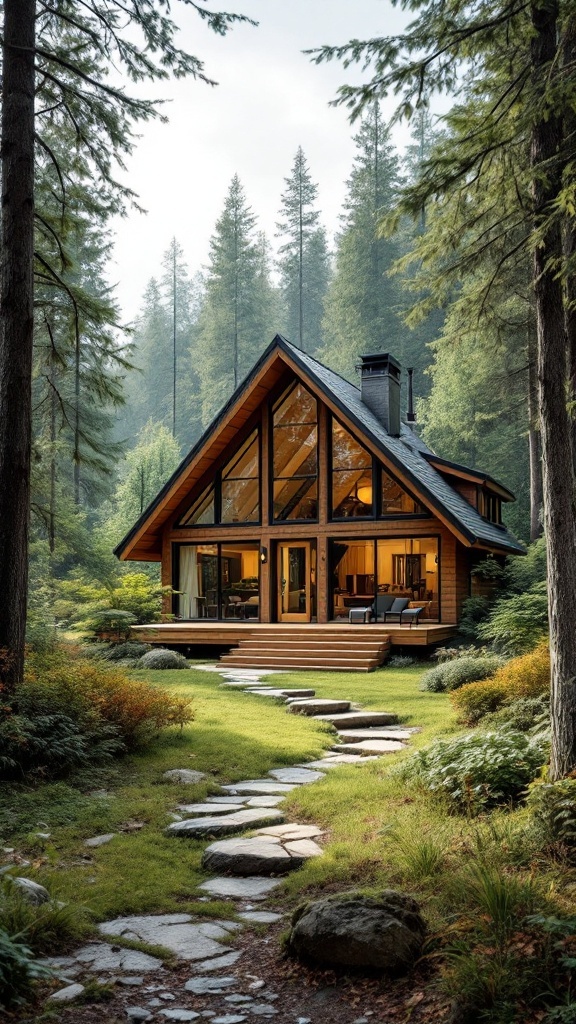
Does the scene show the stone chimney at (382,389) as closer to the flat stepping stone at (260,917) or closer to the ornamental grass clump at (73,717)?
the ornamental grass clump at (73,717)

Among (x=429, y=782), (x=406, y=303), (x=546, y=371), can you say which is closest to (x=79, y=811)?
(x=429, y=782)

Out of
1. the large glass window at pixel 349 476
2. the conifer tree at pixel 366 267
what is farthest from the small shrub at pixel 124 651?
the conifer tree at pixel 366 267

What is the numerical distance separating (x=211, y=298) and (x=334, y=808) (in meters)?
44.5

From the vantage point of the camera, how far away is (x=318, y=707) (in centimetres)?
993

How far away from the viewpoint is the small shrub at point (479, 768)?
525 cm

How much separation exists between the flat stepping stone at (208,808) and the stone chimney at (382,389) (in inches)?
593

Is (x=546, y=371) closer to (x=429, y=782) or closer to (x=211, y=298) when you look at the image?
(x=429, y=782)

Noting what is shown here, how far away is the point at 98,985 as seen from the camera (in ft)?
10.2

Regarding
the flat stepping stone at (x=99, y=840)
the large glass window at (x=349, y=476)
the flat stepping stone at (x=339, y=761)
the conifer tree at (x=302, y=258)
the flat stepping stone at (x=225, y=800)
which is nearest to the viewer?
the flat stepping stone at (x=99, y=840)

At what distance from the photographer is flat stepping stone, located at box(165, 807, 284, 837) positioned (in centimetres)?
525

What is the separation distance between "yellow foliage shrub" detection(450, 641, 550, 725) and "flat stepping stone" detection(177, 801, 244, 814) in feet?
11.0

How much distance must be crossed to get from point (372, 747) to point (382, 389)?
13872 millimetres

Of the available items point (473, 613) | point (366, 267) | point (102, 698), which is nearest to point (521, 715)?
point (102, 698)

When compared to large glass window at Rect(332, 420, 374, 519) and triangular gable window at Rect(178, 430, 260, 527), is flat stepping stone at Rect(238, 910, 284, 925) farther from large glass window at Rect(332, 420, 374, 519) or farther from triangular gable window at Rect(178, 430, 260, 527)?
triangular gable window at Rect(178, 430, 260, 527)
